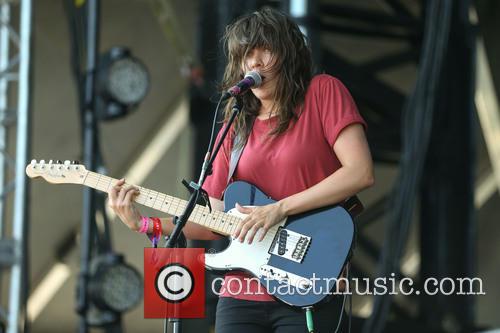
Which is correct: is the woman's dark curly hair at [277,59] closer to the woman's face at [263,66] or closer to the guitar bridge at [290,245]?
the woman's face at [263,66]

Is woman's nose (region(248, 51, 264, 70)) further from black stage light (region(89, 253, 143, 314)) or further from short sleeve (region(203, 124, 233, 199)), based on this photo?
black stage light (region(89, 253, 143, 314))

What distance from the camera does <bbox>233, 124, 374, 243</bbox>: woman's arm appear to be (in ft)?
8.10

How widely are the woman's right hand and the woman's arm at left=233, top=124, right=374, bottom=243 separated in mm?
298

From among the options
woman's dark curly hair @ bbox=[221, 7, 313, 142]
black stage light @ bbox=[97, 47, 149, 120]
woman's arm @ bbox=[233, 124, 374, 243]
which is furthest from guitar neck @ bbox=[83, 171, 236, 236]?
black stage light @ bbox=[97, 47, 149, 120]

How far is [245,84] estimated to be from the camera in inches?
97.8

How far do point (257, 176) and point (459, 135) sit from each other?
10.0ft

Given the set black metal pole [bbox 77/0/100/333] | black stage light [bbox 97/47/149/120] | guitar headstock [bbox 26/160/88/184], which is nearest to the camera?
guitar headstock [bbox 26/160/88/184]

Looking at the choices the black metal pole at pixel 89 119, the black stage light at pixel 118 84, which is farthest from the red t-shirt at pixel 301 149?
the black stage light at pixel 118 84

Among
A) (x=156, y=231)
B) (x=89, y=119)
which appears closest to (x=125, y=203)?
(x=156, y=231)

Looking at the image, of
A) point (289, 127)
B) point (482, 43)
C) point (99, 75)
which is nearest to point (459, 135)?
point (482, 43)

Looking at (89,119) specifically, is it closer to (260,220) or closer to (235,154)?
(235,154)

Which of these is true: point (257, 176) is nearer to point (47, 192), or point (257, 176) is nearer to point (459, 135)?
point (459, 135)

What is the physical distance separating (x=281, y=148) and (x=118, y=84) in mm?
2847

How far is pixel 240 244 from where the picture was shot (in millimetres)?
2555
